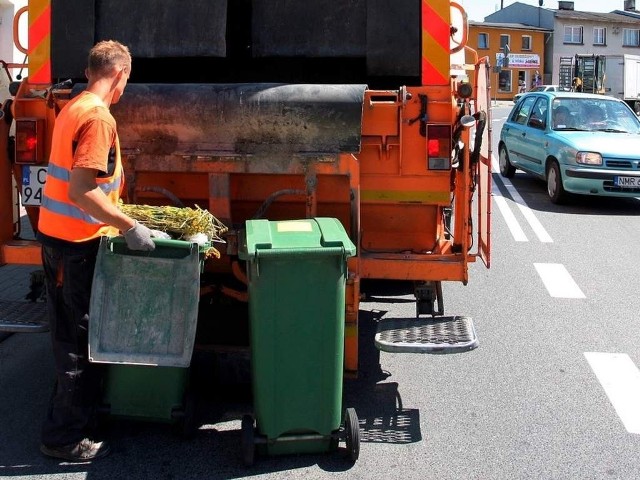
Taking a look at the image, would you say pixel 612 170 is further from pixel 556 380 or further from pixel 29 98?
pixel 29 98

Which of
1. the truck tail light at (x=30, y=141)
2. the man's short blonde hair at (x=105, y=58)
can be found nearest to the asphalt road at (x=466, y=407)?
the truck tail light at (x=30, y=141)

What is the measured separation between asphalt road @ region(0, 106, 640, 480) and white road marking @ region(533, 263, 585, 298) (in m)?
0.04

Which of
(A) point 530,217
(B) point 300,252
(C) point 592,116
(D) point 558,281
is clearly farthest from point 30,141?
(C) point 592,116

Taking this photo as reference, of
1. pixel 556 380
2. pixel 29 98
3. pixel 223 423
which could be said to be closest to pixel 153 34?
pixel 29 98

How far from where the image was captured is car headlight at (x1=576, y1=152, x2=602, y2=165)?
34.6 feet

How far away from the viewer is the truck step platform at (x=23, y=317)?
13.1ft

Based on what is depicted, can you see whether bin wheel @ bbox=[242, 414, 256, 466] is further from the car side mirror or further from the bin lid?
the car side mirror

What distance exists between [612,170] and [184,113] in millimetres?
7798

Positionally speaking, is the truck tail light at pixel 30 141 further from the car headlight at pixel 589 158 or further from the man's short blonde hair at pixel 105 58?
the car headlight at pixel 589 158

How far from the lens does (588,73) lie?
3725cm

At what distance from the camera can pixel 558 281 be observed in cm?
710

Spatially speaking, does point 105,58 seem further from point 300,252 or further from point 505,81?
point 505,81

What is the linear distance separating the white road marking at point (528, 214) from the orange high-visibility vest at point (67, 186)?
6257mm

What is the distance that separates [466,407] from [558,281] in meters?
3.12
